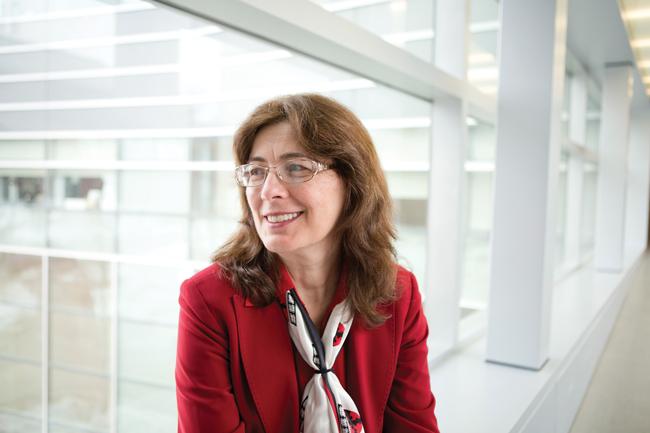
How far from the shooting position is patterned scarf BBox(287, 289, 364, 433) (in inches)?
58.7

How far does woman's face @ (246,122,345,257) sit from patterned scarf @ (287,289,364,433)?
0.20 metres

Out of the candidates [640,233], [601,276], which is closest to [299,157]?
[601,276]

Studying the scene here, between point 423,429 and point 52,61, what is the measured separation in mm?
1884

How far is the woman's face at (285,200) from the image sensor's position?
1.45 meters

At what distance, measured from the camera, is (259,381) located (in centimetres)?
149

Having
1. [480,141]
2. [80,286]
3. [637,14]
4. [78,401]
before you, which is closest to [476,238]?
[480,141]

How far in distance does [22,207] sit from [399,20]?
247 cm

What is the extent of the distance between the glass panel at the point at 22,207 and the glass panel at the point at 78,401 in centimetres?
97

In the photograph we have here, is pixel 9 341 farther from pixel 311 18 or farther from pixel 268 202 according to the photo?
pixel 311 18

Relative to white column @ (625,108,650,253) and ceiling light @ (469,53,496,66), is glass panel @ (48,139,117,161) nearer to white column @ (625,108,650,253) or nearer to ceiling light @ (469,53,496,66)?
ceiling light @ (469,53,496,66)

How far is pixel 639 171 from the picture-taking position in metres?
10.6

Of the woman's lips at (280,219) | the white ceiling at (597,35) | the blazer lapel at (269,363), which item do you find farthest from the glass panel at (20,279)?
the white ceiling at (597,35)

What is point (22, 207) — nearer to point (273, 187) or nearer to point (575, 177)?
point (273, 187)

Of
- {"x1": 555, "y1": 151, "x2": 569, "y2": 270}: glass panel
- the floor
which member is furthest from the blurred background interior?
{"x1": 555, "y1": 151, "x2": 569, "y2": 270}: glass panel
